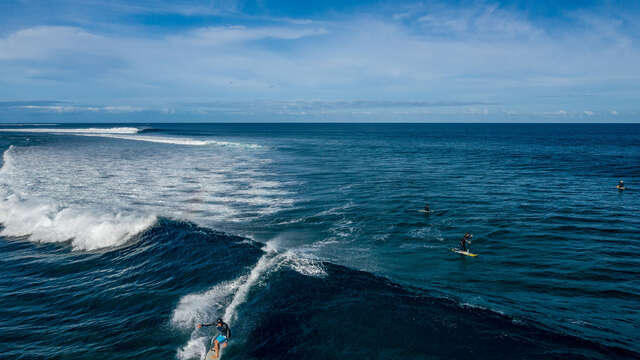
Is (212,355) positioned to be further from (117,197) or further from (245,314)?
(117,197)

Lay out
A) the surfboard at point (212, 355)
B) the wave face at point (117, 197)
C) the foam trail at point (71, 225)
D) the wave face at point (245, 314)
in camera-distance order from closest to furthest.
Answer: the surfboard at point (212, 355) < the wave face at point (245, 314) < the foam trail at point (71, 225) < the wave face at point (117, 197)

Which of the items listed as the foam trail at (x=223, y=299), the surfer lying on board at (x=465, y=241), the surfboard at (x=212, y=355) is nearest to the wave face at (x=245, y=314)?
the foam trail at (x=223, y=299)

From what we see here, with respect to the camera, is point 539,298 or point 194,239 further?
point 194,239

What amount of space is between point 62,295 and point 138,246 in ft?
25.1

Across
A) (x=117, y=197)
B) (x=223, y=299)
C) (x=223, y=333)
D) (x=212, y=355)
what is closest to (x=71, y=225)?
(x=117, y=197)

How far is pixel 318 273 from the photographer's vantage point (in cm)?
2311

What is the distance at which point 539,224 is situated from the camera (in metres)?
33.5

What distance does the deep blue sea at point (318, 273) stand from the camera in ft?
55.4

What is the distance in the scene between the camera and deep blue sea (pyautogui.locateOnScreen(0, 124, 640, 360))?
1688cm

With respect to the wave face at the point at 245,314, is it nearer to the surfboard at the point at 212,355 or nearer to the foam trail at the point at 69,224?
the surfboard at the point at 212,355

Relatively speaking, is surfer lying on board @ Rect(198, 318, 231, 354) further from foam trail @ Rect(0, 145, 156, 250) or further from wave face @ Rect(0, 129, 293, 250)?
foam trail @ Rect(0, 145, 156, 250)

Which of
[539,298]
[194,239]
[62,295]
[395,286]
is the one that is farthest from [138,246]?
[539,298]

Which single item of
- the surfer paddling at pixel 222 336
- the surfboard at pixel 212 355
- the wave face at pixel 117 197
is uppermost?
the wave face at pixel 117 197

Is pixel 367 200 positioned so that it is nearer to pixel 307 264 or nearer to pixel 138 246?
pixel 307 264
